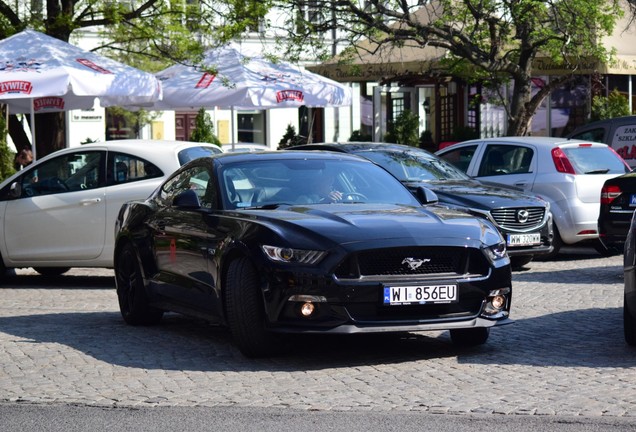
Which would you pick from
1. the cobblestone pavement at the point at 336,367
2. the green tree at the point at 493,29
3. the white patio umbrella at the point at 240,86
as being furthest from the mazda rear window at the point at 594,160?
the white patio umbrella at the point at 240,86

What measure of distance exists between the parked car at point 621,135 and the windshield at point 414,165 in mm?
4038

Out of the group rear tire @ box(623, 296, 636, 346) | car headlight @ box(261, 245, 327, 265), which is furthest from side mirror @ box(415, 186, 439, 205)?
car headlight @ box(261, 245, 327, 265)

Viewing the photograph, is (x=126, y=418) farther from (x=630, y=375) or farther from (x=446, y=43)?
(x=446, y=43)

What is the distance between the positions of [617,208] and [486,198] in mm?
1751

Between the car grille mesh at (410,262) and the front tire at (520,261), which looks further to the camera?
the front tire at (520,261)

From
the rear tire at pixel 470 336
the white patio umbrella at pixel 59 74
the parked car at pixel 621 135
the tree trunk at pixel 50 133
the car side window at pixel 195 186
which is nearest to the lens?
the rear tire at pixel 470 336

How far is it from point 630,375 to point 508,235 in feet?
24.8

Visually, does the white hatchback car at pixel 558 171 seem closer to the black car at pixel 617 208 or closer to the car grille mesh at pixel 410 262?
the black car at pixel 617 208

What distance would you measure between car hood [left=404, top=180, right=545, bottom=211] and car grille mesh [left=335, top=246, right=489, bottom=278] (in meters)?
6.74

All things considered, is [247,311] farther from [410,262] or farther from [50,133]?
[50,133]

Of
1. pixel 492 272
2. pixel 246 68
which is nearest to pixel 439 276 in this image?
pixel 492 272

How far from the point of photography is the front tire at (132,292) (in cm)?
1107

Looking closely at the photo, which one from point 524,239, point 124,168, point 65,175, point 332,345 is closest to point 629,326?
point 332,345

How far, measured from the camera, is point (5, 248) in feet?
49.7
